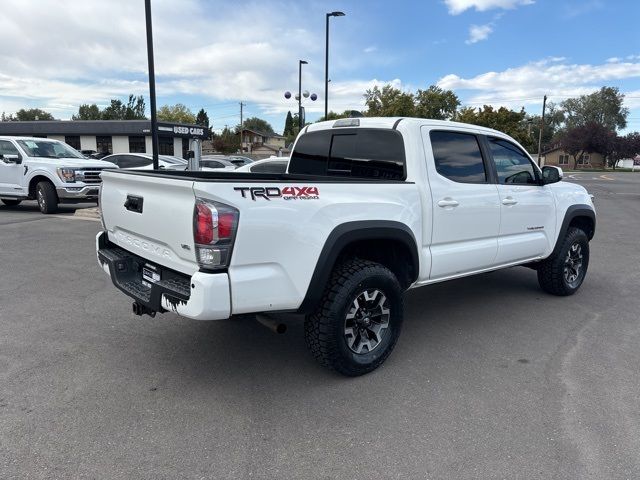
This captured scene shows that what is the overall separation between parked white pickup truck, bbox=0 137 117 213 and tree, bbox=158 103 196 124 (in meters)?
71.4

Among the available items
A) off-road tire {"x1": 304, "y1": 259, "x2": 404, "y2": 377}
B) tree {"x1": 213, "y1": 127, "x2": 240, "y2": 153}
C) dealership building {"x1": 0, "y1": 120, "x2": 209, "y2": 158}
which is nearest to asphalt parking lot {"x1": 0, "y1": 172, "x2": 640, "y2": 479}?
off-road tire {"x1": 304, "y1": 259, "x2": 404, "y2": 377}

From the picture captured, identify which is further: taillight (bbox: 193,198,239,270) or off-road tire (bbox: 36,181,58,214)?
off-road tire (bbox: 36,181,58,214)

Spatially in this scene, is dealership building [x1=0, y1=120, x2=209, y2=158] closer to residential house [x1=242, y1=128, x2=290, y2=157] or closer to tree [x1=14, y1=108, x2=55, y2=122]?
residential house [x1=242, y1=128, x2=290, y2=157]

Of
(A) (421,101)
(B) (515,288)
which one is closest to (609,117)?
(A) (421,101)

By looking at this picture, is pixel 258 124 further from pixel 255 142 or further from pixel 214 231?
pixel 214 231

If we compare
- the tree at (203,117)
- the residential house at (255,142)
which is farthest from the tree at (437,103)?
the tree at (203,117)

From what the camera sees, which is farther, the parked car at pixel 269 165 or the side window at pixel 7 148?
the side window at pixel 7 148

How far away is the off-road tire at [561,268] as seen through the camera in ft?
18.3

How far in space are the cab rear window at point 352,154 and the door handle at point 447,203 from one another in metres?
0.38

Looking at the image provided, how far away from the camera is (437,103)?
52.2 m

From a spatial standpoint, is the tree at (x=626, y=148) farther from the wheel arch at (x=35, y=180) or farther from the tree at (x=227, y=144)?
the wheel arch at (x=35, y=180)

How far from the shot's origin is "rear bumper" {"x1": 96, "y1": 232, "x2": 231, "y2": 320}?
285cm

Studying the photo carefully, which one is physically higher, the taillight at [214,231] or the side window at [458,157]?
the side window at [458,157]

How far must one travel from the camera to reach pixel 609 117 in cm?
10319
